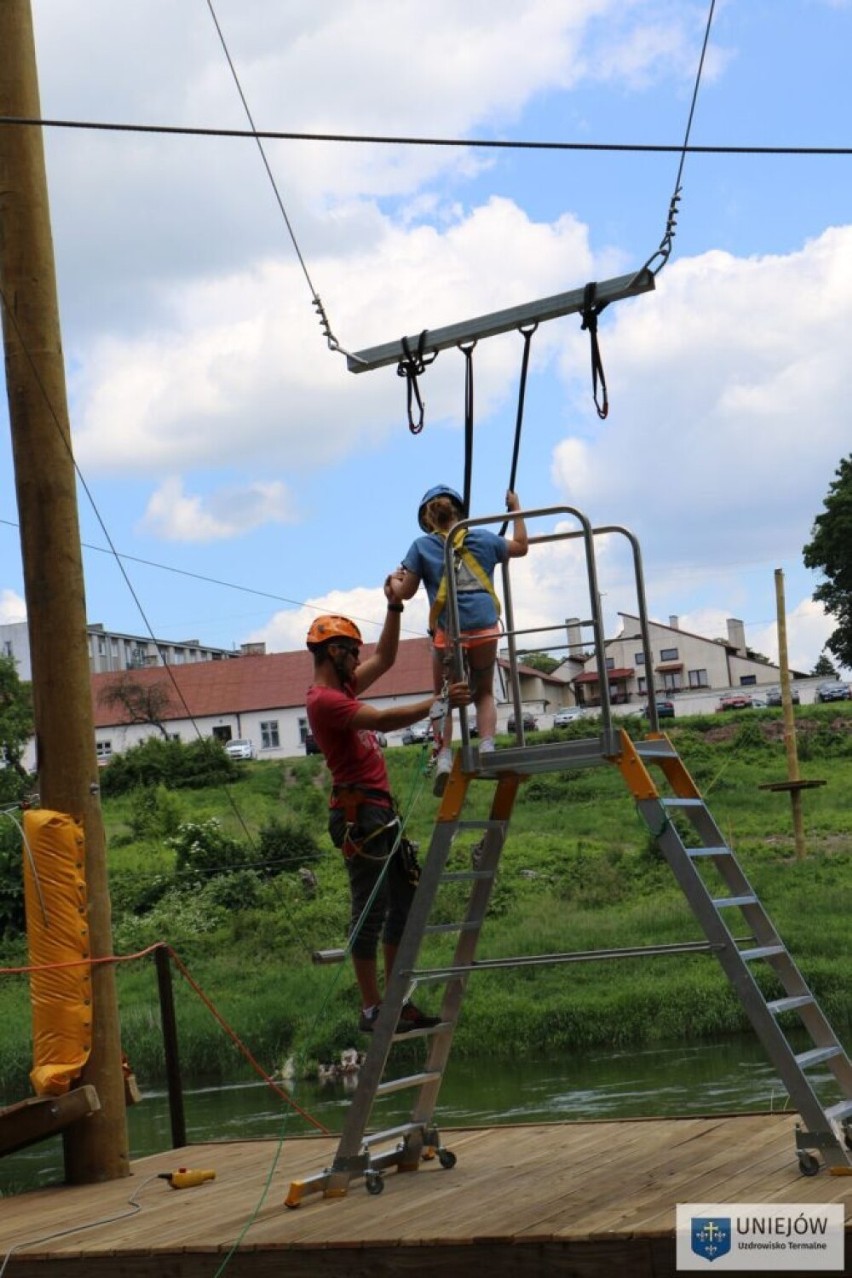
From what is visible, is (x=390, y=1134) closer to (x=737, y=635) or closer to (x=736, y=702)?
(x=736, y=702)

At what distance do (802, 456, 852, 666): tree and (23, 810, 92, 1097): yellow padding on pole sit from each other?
71.2 meters

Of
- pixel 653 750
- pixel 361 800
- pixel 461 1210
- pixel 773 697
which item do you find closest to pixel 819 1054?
pixel 653 750

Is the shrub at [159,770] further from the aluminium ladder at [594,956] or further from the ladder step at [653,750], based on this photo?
the ladder step at [653,750]

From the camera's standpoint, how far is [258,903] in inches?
1421

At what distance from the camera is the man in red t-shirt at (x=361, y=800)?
7.59 m

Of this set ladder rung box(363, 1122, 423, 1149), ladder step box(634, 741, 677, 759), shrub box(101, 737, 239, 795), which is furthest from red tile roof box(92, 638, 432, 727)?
ladder step box(634, 741, 677, 759)

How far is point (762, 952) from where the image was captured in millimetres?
6695

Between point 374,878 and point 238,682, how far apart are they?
284ft

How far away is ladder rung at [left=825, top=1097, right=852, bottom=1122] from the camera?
21.0 feet

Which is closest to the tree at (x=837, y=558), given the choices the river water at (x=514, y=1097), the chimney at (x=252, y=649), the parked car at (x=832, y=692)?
the parked car at (x=832, y=692)

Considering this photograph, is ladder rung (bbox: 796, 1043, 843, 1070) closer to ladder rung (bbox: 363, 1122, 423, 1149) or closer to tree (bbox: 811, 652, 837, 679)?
ladder rung (bbox: 363, 1122, 423, 1149)

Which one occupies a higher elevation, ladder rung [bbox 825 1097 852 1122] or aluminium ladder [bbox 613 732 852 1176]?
aluminium ladder [bbox 613 732 852 1176]

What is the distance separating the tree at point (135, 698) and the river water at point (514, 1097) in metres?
61.6

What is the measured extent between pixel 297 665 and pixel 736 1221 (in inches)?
3541
